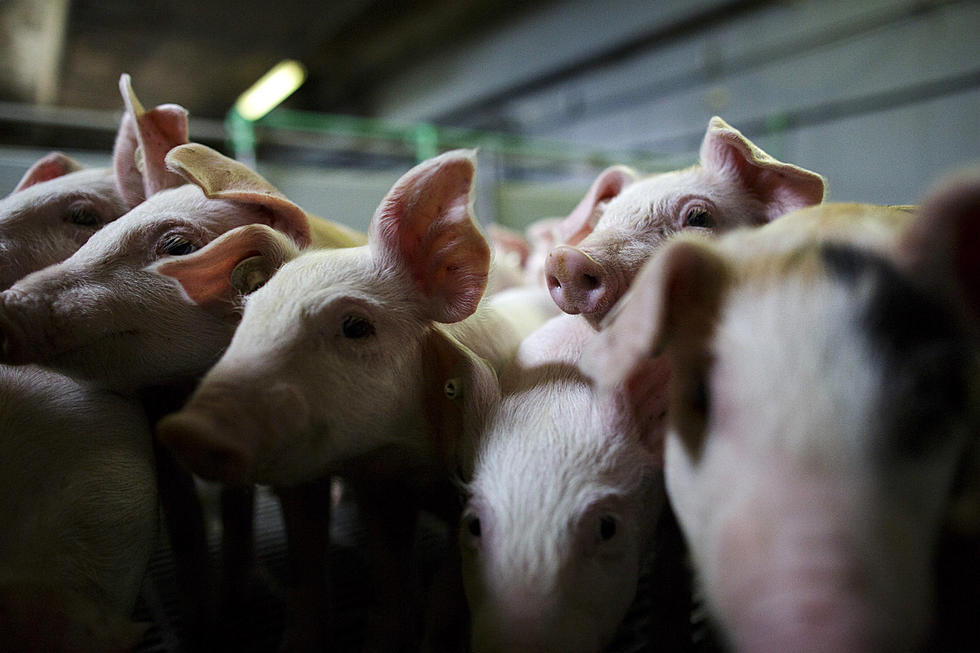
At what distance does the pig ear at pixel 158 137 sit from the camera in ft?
4.05

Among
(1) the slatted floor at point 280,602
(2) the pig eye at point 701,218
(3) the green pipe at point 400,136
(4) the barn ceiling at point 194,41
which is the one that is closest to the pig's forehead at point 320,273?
(2) the pig eye at point 701,218

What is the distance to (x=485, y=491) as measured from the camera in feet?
2.84

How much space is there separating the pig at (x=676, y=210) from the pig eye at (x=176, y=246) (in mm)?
642

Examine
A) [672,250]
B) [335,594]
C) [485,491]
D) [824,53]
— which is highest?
[824,53]

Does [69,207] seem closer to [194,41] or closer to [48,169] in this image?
[48,169]

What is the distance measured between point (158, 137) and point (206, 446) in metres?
0.83

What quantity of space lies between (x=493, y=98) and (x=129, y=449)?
8217mm

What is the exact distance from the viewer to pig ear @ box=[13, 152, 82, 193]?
1454 millimetres

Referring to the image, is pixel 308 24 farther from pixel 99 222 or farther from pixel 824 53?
pixel 99 222

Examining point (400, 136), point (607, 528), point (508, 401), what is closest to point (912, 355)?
point (607, 528)

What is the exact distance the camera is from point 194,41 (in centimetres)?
681

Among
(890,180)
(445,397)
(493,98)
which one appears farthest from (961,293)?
(493,98)

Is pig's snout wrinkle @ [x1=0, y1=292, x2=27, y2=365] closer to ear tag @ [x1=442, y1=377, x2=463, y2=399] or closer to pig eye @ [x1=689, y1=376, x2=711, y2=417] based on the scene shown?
ear tag @ [x1=442, y1=377, x2=463, y2=399]

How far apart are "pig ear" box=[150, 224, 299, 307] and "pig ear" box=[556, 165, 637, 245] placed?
0.62 m
